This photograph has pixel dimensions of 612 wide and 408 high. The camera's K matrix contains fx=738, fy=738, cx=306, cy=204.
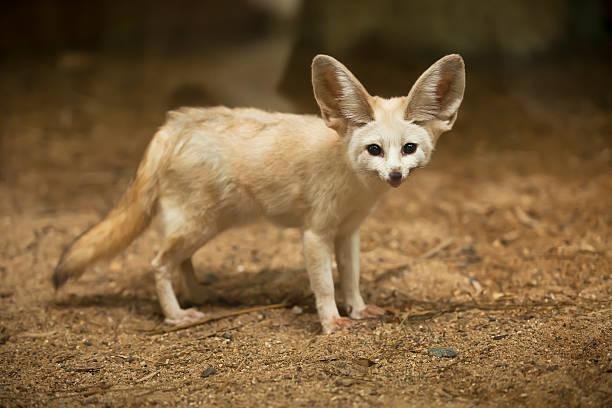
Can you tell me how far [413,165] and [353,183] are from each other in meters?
0.45

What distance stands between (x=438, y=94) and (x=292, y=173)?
0.90m

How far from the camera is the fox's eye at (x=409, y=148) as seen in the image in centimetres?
357

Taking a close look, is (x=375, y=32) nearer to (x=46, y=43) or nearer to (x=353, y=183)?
(x=353, y=183)

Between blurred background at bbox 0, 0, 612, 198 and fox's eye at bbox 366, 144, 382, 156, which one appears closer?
fox's eye at bbox 366, 144, 382, 156

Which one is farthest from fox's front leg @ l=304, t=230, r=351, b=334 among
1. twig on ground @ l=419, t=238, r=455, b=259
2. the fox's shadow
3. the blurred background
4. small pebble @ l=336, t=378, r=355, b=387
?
the blurred background

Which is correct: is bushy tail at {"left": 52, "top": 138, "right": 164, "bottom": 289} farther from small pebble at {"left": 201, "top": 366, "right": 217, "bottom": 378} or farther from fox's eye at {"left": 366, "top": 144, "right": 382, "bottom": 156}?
fox's eye at {"left": 366, "top": 144, "right": 382, "bottom": 156}

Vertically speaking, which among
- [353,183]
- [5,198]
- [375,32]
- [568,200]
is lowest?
[5,198]

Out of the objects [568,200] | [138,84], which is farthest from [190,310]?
[138,84]

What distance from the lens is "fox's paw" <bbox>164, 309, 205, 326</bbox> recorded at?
14.0 feet

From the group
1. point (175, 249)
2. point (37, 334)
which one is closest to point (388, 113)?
point (175, 249)

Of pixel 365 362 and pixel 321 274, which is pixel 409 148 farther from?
pixel 365 362

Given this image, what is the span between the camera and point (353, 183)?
3867mm

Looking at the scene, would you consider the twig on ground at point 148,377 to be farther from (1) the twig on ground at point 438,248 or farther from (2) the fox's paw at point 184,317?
(1) the twig on ground at point 438,248

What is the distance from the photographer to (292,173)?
402 cm
